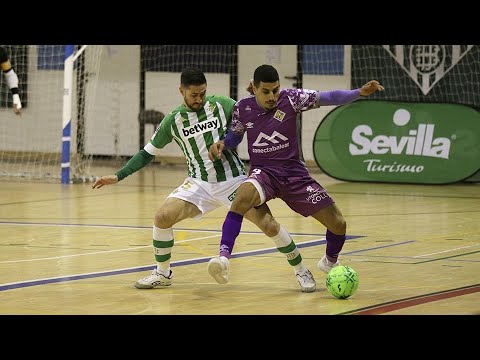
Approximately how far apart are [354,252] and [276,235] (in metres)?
2.27

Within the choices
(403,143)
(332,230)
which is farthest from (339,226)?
(403,143)

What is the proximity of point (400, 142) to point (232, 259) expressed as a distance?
884 cm

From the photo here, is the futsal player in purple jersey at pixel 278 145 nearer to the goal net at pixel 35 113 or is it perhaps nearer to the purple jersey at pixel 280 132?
the purple jersey at pixel 280 132

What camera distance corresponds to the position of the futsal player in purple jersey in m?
8.47

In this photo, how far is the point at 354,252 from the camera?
1070 centimetres

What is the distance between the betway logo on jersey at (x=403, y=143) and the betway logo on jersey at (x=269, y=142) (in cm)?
1018

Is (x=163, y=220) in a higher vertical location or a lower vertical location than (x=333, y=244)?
higher

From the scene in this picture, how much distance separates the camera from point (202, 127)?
910 cm

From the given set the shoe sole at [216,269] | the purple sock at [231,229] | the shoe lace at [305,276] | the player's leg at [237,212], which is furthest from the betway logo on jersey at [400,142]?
the shoe sole at [216,269]

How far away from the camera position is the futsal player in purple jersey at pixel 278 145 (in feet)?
27.8

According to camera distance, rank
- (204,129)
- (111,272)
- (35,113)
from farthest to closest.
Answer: (35,113), (111,272), (204,129)

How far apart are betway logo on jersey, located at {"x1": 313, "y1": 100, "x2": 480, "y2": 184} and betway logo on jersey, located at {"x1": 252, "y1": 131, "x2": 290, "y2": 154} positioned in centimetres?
1013

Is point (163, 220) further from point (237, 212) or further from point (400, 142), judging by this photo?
point (400, 142)
